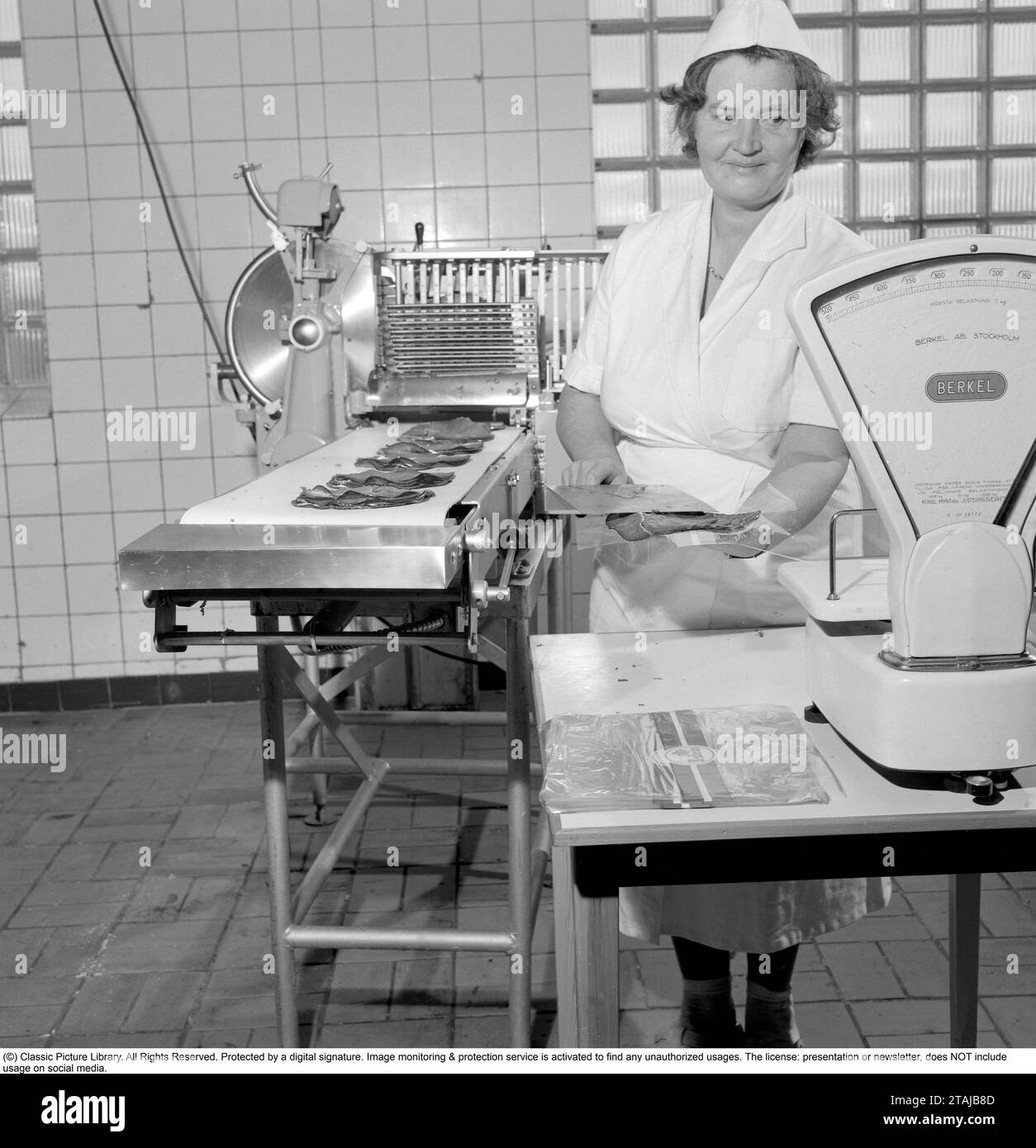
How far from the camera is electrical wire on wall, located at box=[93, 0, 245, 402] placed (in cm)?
391

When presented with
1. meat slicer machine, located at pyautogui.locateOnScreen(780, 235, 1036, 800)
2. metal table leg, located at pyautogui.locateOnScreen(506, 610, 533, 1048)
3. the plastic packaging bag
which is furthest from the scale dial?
metal table leg, located at pyautogui.locateOnScreen(506, 610, 533, 1048)

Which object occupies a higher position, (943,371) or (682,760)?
(943,371)

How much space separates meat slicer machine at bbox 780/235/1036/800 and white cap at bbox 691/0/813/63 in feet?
2.81

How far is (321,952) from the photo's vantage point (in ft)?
8.53

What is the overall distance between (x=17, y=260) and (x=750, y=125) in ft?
10.1

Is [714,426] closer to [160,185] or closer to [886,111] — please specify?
[886,111]

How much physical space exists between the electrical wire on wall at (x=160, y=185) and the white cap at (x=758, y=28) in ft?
7.76

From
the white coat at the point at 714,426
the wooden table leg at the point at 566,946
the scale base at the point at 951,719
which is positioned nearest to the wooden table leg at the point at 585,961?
the wooden table leg at the point at 566,946

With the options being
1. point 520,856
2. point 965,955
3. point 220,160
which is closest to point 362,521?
point 520,856

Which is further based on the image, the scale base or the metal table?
the metal table

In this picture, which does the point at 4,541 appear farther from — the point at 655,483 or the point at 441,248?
the point at 655,483

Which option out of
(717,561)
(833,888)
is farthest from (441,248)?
(833,888)

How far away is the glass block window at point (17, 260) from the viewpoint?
3.96 m

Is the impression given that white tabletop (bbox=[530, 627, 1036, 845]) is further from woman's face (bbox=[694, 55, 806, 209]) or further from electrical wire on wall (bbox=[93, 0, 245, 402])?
electrical wire on wall (bbox=[93, 0, 245, 402])
